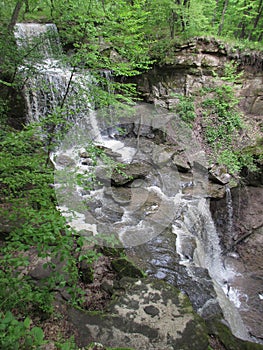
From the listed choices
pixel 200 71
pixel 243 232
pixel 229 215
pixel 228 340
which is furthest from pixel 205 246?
pixel 200 71

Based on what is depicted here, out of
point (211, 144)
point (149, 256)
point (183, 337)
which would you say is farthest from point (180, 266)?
point (211, 144)

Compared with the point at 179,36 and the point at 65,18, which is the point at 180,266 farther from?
the point at 179,36

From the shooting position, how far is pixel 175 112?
10922mm

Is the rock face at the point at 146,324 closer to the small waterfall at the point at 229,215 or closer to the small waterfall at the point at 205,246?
the small waterfall at the point at 205,246

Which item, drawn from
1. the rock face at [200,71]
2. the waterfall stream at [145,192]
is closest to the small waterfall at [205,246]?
the waterfall stream at [145,192]

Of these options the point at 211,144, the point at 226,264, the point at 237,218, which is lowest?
the point at 226,264

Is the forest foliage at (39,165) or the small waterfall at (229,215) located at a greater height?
the forest foliage at (39,165)

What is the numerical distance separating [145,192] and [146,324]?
5193mm

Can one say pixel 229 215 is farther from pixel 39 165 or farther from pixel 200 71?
pixel 39 165

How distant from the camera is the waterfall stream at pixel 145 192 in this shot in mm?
4445

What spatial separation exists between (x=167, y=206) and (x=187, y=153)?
335cm

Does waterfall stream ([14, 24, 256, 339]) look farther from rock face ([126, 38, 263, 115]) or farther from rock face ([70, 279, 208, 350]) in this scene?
rock face ([126, 38, 263, 115])

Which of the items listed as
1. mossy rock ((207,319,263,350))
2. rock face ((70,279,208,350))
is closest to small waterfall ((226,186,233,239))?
mossy rock ((207,319,263,350))

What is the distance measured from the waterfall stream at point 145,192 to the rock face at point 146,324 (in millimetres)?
1147
